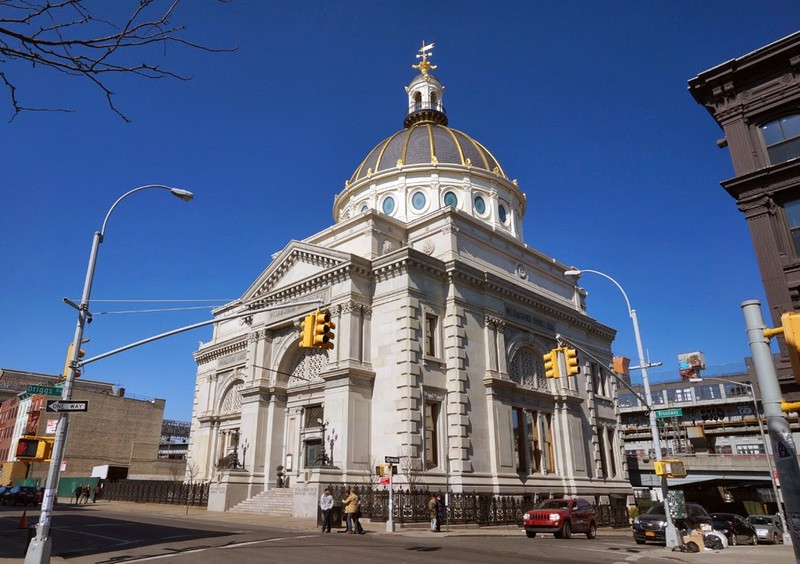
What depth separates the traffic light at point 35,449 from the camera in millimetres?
15359

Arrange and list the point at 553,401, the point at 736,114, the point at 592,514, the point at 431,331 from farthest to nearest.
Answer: the point at 553,401 → the point at 431,331 → the point at 592,514 → the point at 736,114

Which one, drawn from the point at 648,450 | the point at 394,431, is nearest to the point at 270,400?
the point at 394,431

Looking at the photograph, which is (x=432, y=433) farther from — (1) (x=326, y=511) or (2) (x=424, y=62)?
(2) (x=424, y=62)

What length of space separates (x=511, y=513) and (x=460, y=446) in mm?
4465

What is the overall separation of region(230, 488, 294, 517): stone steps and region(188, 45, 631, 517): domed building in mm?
581

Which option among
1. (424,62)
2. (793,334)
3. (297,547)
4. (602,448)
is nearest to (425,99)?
(424,62)

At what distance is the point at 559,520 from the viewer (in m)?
→ 24.1

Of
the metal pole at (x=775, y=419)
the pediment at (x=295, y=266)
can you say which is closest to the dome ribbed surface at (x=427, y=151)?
the pediment at (x=295, y=266)

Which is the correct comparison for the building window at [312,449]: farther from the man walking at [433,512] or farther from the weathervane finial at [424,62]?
the weathervane finial at [424,62]

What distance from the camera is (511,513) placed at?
30.8m

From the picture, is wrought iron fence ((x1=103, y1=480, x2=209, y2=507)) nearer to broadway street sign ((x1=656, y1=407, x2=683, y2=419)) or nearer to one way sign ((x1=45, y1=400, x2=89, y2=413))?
one way sign ((x1=45, y1=400, x2=89, y2=413))

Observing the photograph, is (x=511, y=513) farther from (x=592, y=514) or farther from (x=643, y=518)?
(x=643, y=518)

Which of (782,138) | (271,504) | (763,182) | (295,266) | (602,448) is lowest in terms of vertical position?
(271,504)

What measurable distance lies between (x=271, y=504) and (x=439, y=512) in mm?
11490
